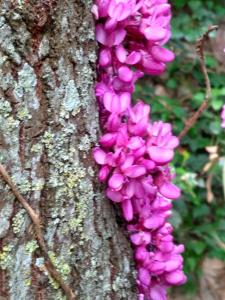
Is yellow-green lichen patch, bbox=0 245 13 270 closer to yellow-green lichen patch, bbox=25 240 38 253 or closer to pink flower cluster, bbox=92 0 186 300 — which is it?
yellow-green lichen patch, bbox=25 240 38 253

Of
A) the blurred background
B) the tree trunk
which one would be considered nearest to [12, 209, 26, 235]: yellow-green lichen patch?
the tree trunk

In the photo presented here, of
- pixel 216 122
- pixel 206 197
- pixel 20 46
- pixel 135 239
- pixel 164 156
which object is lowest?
pixel 206 197

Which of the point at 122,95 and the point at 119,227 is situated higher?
the point at 122,95

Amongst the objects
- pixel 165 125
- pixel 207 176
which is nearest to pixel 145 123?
pixel 165 125

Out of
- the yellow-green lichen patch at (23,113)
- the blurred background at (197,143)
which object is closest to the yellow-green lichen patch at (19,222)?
the yellow-green lichen patch at (23,113)

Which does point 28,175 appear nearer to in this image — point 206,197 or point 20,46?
point 20,46

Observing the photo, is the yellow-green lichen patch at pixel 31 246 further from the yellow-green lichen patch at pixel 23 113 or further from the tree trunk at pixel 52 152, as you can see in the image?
the yellow-green lichen patch at pixel 23 113
